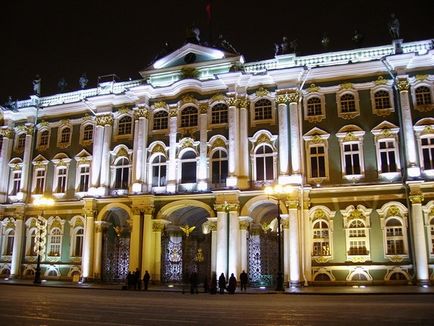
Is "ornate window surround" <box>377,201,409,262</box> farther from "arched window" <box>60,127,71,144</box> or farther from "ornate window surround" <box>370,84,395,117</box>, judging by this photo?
"arched window" <box>60,127,71,144</box>

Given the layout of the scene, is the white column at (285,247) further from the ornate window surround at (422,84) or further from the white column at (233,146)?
the ornate window surround at (422,84)

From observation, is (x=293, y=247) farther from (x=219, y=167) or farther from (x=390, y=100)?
(x=390, y=100)

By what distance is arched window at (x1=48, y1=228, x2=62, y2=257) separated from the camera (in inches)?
1488

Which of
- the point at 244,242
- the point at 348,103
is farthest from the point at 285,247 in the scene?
the point at 348,103

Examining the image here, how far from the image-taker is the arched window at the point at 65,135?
131ft

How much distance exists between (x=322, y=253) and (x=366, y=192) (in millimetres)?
4746

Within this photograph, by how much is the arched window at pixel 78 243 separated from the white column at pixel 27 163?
5853 millimetres

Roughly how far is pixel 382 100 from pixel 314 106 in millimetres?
4427

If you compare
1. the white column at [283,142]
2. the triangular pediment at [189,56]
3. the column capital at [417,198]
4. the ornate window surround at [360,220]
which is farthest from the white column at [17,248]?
the column capital at [417,198]

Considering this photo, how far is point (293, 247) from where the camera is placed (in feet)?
99.7

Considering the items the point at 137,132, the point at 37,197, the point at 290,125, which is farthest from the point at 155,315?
the point at 37,197

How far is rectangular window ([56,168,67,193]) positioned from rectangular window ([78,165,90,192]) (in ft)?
5.23

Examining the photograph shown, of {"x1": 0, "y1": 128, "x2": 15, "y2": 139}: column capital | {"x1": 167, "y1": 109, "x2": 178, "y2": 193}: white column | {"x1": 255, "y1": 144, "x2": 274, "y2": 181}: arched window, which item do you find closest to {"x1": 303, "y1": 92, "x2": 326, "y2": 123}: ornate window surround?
{"x1": 255, "y1": 144, "x2": 274, "y2": 181}: arched window

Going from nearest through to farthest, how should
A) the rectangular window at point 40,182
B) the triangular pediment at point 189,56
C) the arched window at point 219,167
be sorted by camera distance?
1. the arched window at point 219,167
2. the triangular pediment at point 189,56
3. the rectangular window at point 40,182
